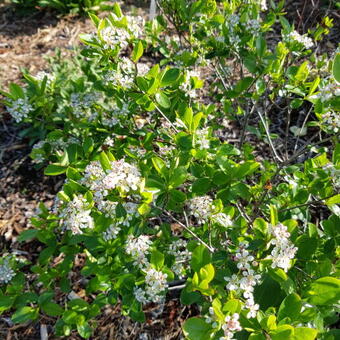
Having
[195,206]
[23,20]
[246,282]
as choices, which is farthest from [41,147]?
[23,20]

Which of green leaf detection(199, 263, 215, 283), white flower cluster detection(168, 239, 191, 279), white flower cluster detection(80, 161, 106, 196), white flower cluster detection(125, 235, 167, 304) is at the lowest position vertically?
white flower cluster detection(168, 239, 191, 279)

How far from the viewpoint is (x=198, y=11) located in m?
1.95

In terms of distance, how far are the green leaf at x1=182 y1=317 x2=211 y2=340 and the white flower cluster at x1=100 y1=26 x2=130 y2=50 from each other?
1.09 meters

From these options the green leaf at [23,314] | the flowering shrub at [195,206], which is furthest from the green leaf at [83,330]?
the green leaf at [23,314]

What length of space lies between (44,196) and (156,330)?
1.31 metres

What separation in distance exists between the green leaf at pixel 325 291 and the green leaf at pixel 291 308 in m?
0.10

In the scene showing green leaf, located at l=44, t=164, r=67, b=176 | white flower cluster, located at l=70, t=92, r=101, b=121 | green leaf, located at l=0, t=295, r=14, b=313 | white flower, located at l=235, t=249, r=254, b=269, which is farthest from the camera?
white flower cluster, located at l=70, t=92, r=101, b=121

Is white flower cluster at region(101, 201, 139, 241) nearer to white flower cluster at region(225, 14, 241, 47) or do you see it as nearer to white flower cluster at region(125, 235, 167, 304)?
white flower cluster at region(125, 235, 167, 304)

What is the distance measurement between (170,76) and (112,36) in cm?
29

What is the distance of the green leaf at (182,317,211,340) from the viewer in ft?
3.58

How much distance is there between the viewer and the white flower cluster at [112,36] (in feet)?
5.02

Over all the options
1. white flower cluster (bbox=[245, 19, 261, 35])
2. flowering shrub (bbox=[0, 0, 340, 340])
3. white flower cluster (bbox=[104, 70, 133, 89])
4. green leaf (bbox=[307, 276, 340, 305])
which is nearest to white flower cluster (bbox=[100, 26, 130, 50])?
flowering shrub (bbox=[0, 0, 340, 340])

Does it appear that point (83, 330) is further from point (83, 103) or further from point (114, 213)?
point (83, 103)

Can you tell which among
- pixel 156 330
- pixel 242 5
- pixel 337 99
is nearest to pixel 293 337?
pixel 337 99
